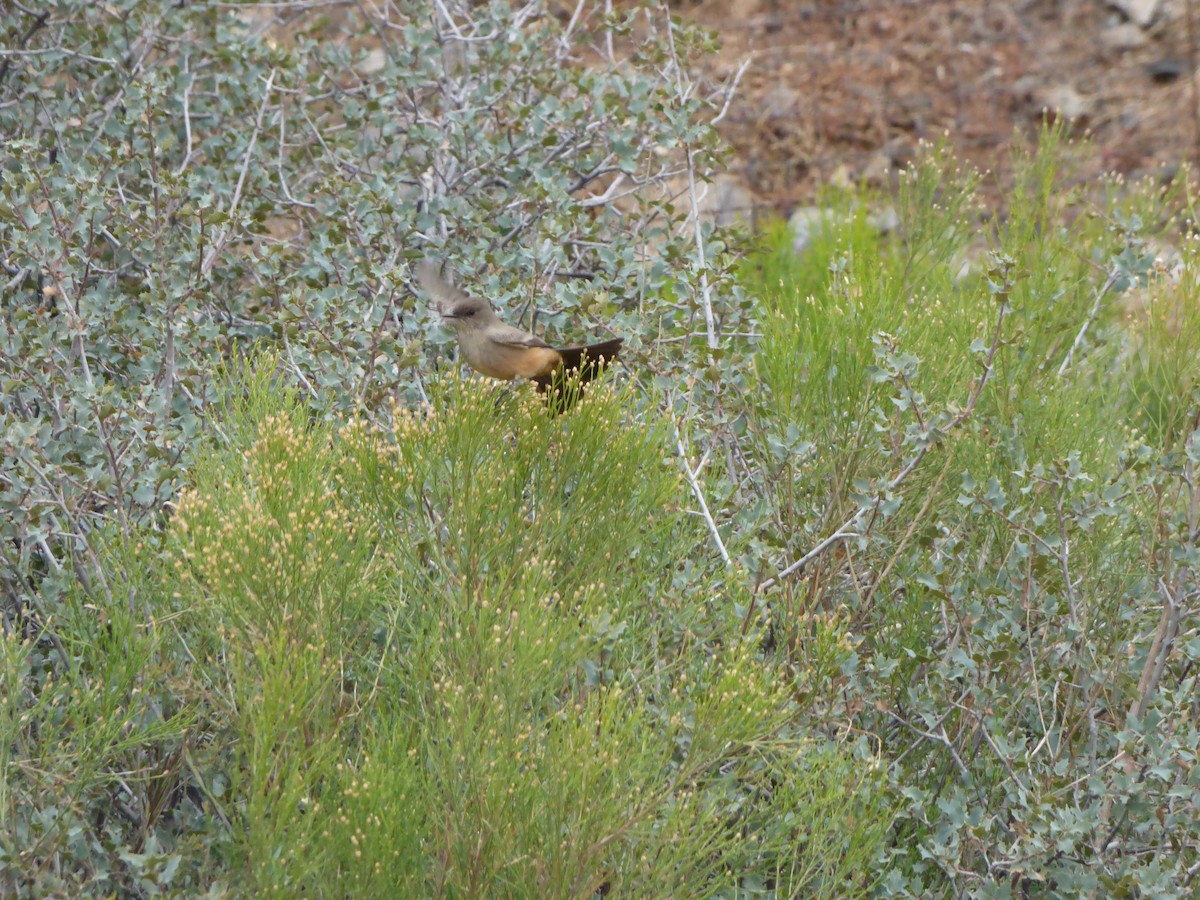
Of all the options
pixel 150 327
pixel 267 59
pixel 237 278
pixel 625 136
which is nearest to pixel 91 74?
pixel 267 59

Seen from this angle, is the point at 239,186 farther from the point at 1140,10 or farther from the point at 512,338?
the point at 1140,10

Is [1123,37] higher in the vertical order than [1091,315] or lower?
lower

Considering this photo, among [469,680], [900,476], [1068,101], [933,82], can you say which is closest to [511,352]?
[900,476]

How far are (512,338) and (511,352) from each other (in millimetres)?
33

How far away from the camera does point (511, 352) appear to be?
10.8 ft

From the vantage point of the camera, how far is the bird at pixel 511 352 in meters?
3.19

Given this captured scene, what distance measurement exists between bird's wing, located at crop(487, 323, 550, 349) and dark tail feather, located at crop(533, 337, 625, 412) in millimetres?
80

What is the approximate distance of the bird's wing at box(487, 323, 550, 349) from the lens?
328cm

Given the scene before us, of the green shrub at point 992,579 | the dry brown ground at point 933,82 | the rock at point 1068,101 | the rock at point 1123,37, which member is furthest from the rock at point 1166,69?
the green shrub at point 992,579

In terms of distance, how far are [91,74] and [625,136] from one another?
68.9 inches

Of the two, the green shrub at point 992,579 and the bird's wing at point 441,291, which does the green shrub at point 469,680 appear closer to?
the green shrub at point 992,579

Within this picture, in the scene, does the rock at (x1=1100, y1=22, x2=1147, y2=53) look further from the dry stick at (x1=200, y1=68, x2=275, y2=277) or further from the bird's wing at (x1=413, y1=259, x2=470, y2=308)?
the bird's wing at (x1=413, y1=259, x2=470, y2=308)

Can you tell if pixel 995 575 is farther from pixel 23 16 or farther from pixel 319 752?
pixel 23 16

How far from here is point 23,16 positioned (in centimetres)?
458
